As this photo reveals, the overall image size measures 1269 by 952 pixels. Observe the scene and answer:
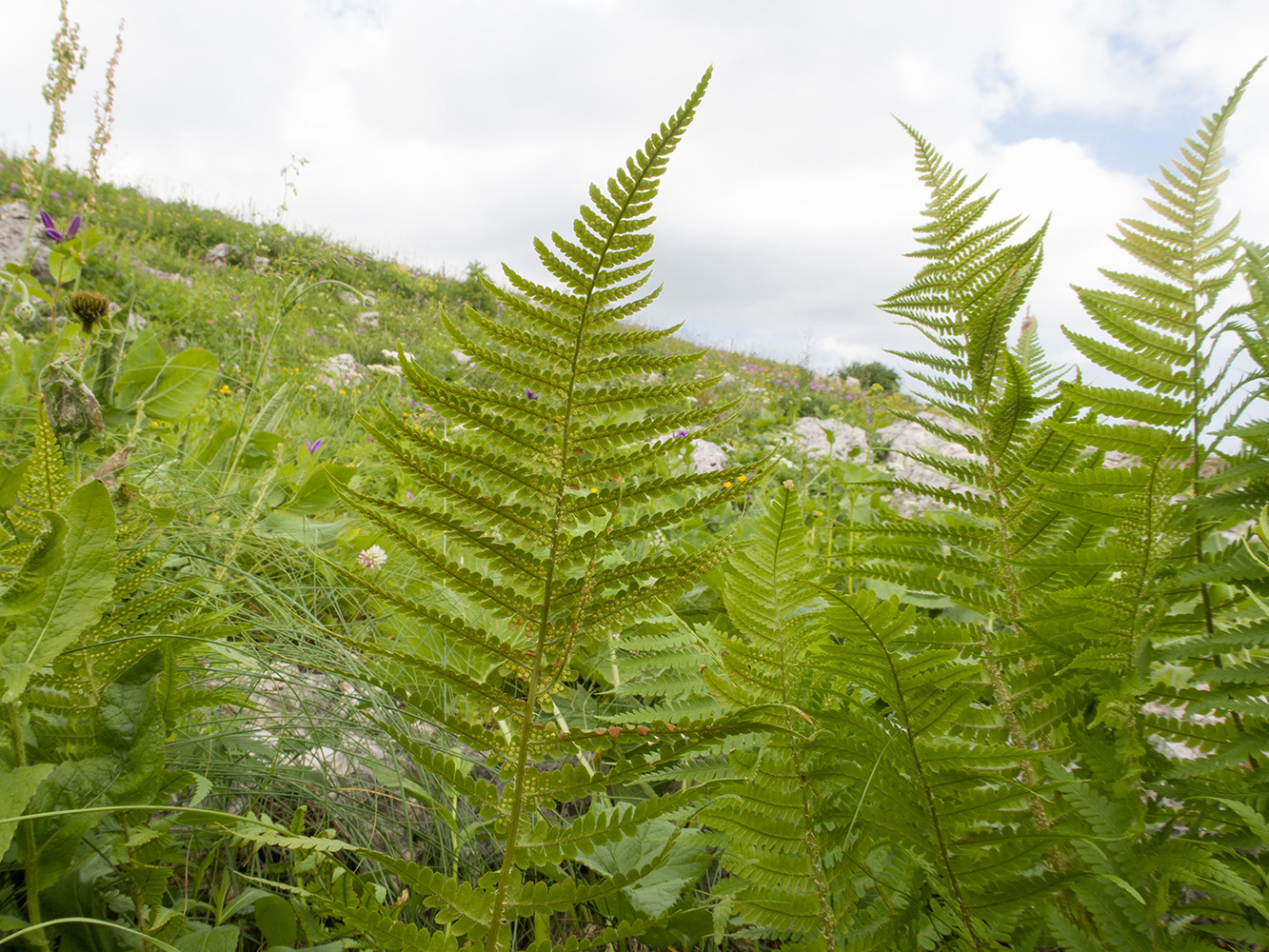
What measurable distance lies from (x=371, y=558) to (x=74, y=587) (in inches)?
58.1

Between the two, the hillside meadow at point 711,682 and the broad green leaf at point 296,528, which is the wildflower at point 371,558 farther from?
the hillside meadow at point 711,682

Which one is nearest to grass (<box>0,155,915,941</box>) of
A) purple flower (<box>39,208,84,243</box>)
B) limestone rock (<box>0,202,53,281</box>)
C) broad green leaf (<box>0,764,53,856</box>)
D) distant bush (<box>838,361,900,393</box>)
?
purple flower (<box>39,208,84,243</box>)

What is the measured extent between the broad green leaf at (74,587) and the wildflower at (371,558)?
1368 mm

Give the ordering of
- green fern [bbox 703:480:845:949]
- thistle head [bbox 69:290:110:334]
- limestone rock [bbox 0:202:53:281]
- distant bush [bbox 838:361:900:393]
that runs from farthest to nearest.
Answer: distant bush [bbox 838:361:900:393]
limestone rock [bbox 0:202:53:281]
thistle head [bbox 69:290:110:334]
green fern [bbox 703:480:845:949]

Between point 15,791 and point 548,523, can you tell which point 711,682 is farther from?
point 15,791

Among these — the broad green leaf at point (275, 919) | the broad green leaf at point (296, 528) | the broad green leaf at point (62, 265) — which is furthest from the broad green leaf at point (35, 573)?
the broad green leaf at point (62, 265)

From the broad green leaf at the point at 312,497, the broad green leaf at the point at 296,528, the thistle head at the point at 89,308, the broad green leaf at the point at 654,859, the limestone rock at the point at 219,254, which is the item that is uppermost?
the limestone rock at the point at 219,254

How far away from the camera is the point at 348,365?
711 cm

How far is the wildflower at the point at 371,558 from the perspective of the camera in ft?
6.99

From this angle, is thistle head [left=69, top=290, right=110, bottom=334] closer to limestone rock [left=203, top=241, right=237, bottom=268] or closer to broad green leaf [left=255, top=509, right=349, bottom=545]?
broad green leaf [left=255, top=509, right=349, bottom=545]

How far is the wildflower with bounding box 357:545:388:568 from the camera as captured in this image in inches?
83.9

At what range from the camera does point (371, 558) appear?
2168mm

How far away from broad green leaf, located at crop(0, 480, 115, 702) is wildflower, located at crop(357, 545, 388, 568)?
4.49 feet

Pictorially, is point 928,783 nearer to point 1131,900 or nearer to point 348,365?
point 1131,900
